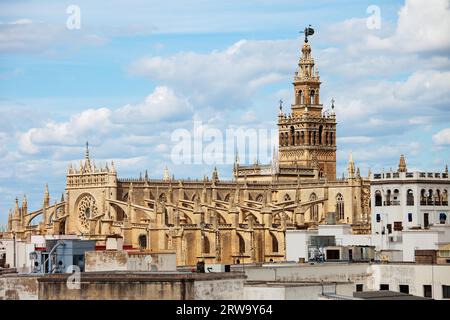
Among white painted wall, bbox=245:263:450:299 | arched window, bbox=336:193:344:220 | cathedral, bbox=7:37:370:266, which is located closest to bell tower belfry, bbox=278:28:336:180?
cathedral, bbox=7:37:370:266

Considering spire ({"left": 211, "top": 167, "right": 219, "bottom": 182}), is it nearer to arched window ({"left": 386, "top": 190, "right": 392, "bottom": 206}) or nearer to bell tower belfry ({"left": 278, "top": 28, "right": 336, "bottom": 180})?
bell tower belfry ({"left": 278, "top": 28, "right": 336, "bottom": 180})

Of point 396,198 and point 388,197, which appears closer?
point 396,198

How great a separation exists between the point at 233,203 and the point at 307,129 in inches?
1092

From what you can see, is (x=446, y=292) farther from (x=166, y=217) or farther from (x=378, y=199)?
(x=166, y=217)

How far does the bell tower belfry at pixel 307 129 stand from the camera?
15288 cm

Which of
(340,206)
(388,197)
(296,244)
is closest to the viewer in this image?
(296,244)

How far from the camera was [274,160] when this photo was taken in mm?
152875

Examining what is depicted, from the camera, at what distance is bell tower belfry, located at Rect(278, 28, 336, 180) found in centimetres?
15288

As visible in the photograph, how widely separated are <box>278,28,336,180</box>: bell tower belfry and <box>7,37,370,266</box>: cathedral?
0.11 m

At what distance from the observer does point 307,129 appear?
15338 centimetres

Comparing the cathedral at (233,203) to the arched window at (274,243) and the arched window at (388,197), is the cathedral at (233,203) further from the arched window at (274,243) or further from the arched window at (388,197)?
the arched window at (388,197)

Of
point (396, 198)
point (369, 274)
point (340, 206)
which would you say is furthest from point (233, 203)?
point (369, 274)

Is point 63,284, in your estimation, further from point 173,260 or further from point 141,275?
point 173,260
